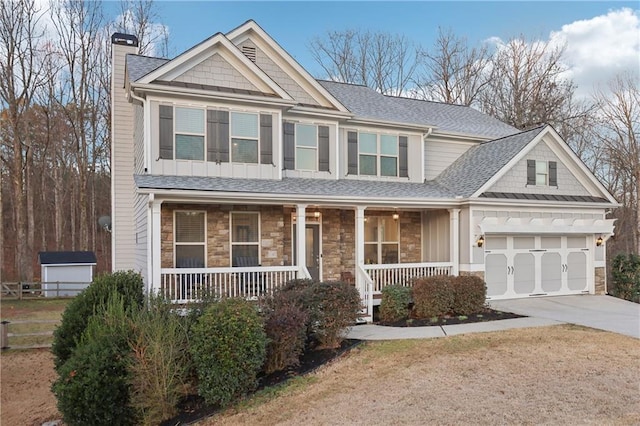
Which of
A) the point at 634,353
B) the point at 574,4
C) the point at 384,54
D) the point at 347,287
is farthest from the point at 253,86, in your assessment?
the point at 384,54

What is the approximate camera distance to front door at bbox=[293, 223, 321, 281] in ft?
41.3

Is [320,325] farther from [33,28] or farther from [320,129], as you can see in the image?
[33,28]

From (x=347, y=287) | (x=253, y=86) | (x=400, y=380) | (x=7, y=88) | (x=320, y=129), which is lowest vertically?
(x=400, y=380)

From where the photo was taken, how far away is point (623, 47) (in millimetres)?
16797

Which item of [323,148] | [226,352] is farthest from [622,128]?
[226,352]

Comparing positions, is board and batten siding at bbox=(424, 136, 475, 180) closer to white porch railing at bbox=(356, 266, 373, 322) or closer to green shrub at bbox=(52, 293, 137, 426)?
white porch railing at bbox=(356, 266, 373, 322)

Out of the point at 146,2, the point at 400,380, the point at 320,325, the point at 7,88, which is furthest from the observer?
the point at 146,2

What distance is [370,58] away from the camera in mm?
28406

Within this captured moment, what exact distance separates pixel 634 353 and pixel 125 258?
41.2ft

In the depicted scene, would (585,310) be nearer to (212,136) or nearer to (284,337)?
(284,337)

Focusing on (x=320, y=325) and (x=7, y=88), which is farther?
(x=7, y=88)

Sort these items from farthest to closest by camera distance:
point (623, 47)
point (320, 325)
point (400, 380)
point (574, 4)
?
point (623, 47)
point (574, 4)
point (320, 325)
point (400, 380)

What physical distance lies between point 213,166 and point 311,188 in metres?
2.51

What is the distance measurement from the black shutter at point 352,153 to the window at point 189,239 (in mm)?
4564
